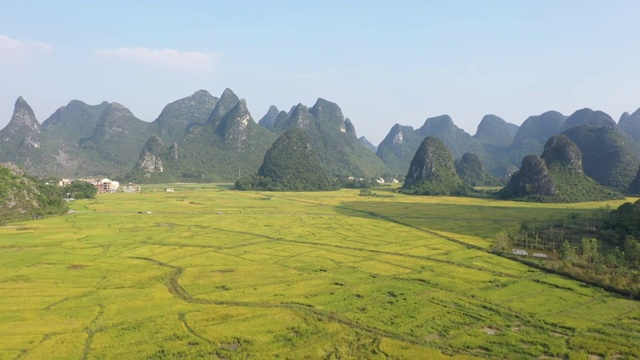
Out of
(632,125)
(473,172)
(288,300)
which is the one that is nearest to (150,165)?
(473,172)

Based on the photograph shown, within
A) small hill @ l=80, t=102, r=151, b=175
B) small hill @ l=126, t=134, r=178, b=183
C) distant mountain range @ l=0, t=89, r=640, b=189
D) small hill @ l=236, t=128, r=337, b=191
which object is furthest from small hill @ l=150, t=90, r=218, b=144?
small hill @ l=236, t=128, r=337, b=191

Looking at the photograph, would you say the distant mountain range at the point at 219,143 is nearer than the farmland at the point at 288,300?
No

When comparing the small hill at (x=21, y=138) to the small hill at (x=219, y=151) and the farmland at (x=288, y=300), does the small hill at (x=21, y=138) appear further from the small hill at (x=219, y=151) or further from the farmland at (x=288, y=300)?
the farmland at (x=288, y=300)

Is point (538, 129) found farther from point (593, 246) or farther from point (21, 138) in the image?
point (21, 138)

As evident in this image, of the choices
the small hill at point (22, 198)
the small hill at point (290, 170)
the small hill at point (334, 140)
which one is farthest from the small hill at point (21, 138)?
the small hill at point (22, 198)

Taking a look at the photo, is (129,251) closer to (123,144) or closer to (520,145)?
(123,144)

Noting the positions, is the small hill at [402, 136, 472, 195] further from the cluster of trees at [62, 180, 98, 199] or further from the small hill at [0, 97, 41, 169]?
the small hill at [0, 97, 41, 169]

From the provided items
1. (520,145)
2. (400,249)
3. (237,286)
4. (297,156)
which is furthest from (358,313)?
(520,145)
